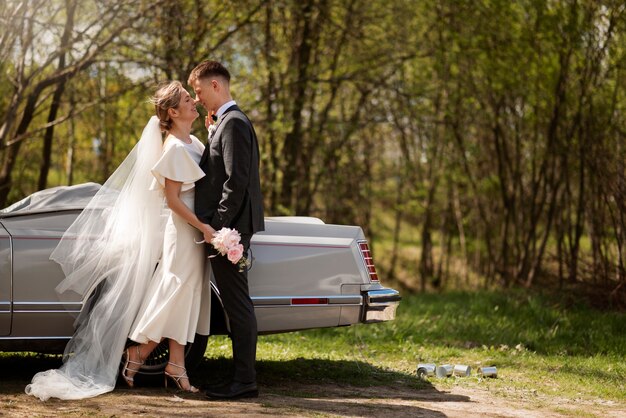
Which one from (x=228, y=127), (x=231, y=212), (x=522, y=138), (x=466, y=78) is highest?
(x=466, y=78)

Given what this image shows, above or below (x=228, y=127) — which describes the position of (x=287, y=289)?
below

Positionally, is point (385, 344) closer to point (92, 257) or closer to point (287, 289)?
point (287, 289)

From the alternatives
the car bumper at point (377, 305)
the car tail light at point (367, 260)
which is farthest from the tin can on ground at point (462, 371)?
the car tail light at point (367, 260)

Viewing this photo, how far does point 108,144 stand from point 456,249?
9.28m

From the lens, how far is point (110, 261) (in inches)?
239

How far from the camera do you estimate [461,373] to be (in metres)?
7.23

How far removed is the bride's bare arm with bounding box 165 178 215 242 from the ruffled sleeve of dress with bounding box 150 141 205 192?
0.17 feet

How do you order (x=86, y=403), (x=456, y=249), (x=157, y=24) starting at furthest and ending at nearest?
(x=456, y=249) → (x=157, y=24) → (x=86, y=403)

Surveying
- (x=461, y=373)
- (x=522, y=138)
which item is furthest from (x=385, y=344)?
(x=522, y=138)

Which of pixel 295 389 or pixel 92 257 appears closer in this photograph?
pixel 92 257

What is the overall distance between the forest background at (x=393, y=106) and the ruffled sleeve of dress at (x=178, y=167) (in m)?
4.57

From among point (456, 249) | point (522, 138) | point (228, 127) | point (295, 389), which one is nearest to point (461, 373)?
point (295, 389)

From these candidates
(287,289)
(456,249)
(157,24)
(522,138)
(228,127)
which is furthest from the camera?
(456,249)

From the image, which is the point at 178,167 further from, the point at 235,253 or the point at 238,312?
the point at 238,312
